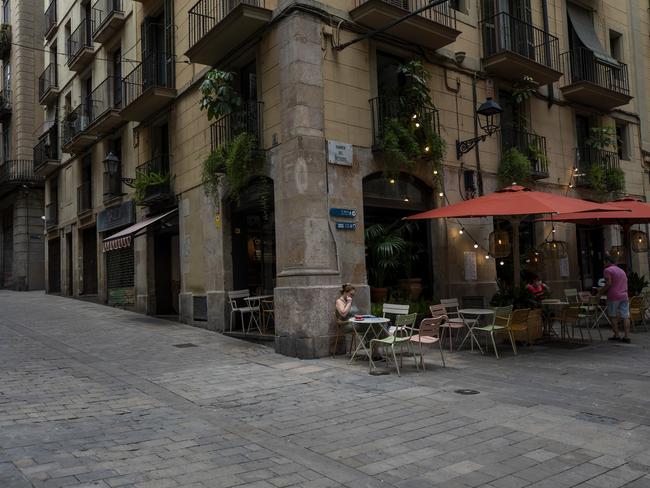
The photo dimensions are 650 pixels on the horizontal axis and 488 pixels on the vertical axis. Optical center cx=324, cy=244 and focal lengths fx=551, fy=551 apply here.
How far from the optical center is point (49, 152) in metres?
24.0

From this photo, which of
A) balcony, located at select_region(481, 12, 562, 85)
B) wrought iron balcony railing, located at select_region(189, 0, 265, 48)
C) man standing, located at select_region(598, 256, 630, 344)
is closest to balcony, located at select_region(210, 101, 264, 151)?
wrought iron balcony railing, located at select_region(189, 0, 265, 48)

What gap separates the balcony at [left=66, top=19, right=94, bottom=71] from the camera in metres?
20.1

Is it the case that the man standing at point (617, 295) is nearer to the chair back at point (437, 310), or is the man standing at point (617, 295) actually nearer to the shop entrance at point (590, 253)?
the chair back at point (437, 310)

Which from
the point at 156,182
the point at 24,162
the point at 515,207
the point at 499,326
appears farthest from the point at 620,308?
the point at 24,162

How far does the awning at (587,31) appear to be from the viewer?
55.9ft

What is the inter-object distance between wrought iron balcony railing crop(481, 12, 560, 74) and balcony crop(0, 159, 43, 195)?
22.3 m

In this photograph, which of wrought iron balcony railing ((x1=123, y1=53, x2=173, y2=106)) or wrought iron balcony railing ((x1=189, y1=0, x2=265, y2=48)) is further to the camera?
wrought iron balcony railing ((x1=123, y1=53, x2=173, y2=106))

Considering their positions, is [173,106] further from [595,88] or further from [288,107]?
[595,88]

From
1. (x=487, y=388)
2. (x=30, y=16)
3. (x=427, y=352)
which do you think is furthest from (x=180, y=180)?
(x=30, y=16)

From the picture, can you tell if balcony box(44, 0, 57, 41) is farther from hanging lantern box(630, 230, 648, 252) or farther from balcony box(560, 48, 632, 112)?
hanging lantern box(630, 230, 648, 252)

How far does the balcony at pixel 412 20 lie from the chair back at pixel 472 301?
18.9 ft

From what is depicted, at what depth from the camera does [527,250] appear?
14.7m

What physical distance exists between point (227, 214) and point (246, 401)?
6.61 meters

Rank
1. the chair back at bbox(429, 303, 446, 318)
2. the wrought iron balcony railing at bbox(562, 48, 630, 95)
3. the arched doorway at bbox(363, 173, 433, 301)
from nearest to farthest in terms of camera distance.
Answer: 1. the chair back at bbox(429, 303, 446, 318)
2. the arched doorway at bbox(363, 173, 433, 301)
3. the wrought iron balcony railing at bbox(562, 48, 630, 95)
